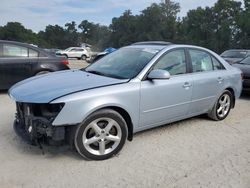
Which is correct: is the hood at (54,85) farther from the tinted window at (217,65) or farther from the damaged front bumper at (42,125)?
the tinted window at (217,65)

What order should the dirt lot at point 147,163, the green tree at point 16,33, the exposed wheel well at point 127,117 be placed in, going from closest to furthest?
the dirt lot at point 147,163
the exposed wheel well at point 127,117
the green tree at point 16,33

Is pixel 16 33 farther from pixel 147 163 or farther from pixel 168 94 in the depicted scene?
pixel 147 163

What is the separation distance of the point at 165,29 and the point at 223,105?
230 feet

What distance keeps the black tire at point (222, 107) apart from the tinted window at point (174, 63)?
1.24 metres

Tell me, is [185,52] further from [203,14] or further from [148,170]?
[203,14]

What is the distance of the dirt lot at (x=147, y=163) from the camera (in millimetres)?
3764

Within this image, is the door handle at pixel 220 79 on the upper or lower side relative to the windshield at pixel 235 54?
lower

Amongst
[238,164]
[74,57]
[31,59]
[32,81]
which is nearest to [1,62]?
[31,59]

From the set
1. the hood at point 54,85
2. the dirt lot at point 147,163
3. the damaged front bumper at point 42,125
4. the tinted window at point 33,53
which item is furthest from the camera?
the tinted window at point 33,53

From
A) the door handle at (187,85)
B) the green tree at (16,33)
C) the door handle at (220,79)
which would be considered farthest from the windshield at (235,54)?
the green tree at (16,33)

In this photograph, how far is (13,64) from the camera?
8398 millimetres

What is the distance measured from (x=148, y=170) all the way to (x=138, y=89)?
115 cm

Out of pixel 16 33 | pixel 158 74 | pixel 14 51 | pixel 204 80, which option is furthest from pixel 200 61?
pixel 16 33

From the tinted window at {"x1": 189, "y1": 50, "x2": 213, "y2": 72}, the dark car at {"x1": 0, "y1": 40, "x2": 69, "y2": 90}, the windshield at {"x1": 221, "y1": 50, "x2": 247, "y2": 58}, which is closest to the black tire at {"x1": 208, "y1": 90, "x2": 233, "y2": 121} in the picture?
the tinted window at {"x1": 189, "y1": 50, "x2": 213, "y2": 72}
